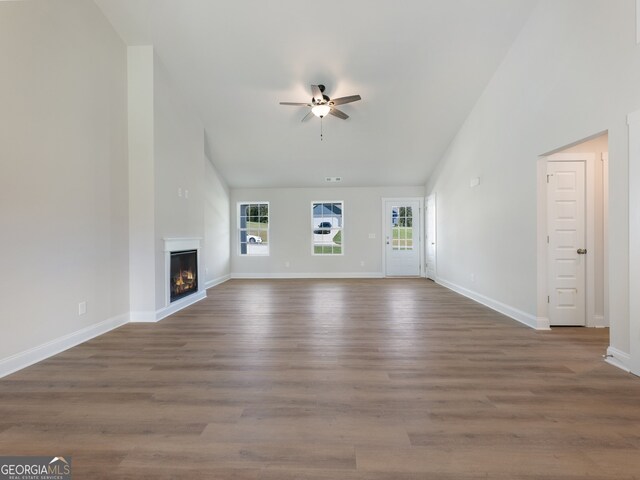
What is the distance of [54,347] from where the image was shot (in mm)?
2871

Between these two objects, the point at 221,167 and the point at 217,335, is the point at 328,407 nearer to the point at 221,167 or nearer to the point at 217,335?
the point at 217,335

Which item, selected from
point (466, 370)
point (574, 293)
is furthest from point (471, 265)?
point (466, 370)

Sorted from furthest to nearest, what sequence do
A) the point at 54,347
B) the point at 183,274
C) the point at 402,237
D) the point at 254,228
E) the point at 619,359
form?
the point at 254,228 → the point at 402,237 → the point at 183,274 → the point at 54,347 → the point at 619,359

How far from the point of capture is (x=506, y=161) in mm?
4168

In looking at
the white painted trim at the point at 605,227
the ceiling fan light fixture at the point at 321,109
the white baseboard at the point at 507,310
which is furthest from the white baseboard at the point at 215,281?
the white painted trim at the point at 605,227

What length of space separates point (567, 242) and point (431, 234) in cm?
404

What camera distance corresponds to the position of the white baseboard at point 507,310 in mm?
3525

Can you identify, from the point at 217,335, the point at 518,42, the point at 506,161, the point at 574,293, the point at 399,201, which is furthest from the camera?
the point at 399,201

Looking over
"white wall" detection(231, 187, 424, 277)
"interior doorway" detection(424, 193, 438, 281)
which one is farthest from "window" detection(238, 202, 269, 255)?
"interior doorway" detection(424, 193, 438, 281)

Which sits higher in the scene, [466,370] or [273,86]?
[273,86]

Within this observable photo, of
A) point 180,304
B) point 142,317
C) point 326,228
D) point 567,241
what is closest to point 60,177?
point 142,317

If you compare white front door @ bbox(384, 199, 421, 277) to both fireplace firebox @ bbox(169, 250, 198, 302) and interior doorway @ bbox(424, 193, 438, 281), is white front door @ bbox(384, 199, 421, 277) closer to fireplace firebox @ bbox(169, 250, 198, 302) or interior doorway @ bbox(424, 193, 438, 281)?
interior doorway @ bbox(424, 193, 438, 281)

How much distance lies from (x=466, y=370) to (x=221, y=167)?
6.57 metres

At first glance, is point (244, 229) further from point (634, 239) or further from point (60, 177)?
point (634, 239)
